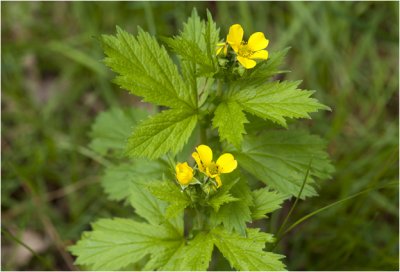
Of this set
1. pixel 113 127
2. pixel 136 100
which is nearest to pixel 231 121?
pixel 113 127

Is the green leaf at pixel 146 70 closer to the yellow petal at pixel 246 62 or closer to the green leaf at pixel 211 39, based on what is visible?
the green leaf at pixel 211 39

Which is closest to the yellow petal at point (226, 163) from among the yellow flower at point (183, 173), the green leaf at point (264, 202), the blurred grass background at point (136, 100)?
the yellow flower at point (183, 173)

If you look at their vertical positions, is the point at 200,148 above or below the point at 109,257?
above

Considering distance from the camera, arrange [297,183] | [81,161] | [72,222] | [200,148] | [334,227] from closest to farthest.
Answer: [200,148]
[297,183]
[334,227]
[72,222]
[81,161]

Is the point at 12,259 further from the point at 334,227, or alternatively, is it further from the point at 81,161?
the point at 334,227

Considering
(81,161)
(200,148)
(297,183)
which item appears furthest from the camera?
(81,161)

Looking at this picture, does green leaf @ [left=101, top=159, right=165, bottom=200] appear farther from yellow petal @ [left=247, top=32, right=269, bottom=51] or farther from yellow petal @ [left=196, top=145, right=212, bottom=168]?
yellow petal @ [left=247, top=32, right=269, bottom=51]

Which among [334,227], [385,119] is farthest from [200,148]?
[385,119]

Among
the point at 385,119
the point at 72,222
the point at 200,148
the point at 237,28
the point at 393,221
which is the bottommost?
the point at 393,221

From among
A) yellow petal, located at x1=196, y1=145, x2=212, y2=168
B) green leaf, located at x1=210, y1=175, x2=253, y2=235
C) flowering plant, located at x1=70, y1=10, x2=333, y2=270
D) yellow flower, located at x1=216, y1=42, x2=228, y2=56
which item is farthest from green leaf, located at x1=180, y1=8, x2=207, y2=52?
green leaf, located at x1=210, y1=175, x2=253, y2=235
